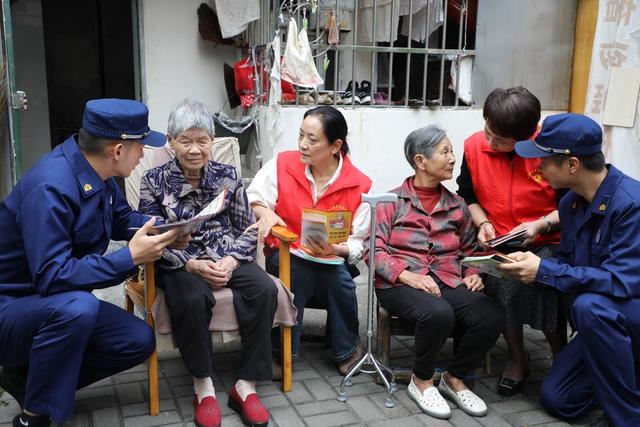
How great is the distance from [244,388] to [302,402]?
1.06 feet

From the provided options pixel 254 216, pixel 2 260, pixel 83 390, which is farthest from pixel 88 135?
pixel 83 390

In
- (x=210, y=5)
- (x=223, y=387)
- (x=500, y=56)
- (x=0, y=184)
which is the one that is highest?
(x=210, y=5)

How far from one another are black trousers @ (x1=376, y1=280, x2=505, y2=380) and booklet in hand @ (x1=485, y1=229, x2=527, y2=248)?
0.92ft

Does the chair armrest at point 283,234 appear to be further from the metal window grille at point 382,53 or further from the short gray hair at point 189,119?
the metal window grille at point 382,53

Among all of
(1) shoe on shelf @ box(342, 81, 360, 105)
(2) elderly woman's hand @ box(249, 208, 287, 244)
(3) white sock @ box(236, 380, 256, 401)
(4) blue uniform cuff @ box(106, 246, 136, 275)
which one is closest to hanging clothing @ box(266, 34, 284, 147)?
(1) shoe on shelf @ box(342, 81, 360, 105)

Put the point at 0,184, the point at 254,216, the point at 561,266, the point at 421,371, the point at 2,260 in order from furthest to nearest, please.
Result: 1. the point at 0,184
2. the point at 254,216
3. the point at 421,371
4. the point at 561,266
5. the point at 2,260

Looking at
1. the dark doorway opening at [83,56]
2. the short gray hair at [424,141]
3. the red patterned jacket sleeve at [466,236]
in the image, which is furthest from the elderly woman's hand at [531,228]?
the dark doorway opening at [83,56]

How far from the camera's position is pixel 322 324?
4.16m

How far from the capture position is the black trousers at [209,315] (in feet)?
9.42

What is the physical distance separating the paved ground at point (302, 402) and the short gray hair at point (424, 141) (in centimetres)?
123

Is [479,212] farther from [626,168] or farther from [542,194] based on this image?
[626,168]

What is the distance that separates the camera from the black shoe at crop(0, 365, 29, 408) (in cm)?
275

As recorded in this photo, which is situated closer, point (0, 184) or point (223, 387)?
point (223, 387)

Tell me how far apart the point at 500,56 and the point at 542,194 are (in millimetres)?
2717
